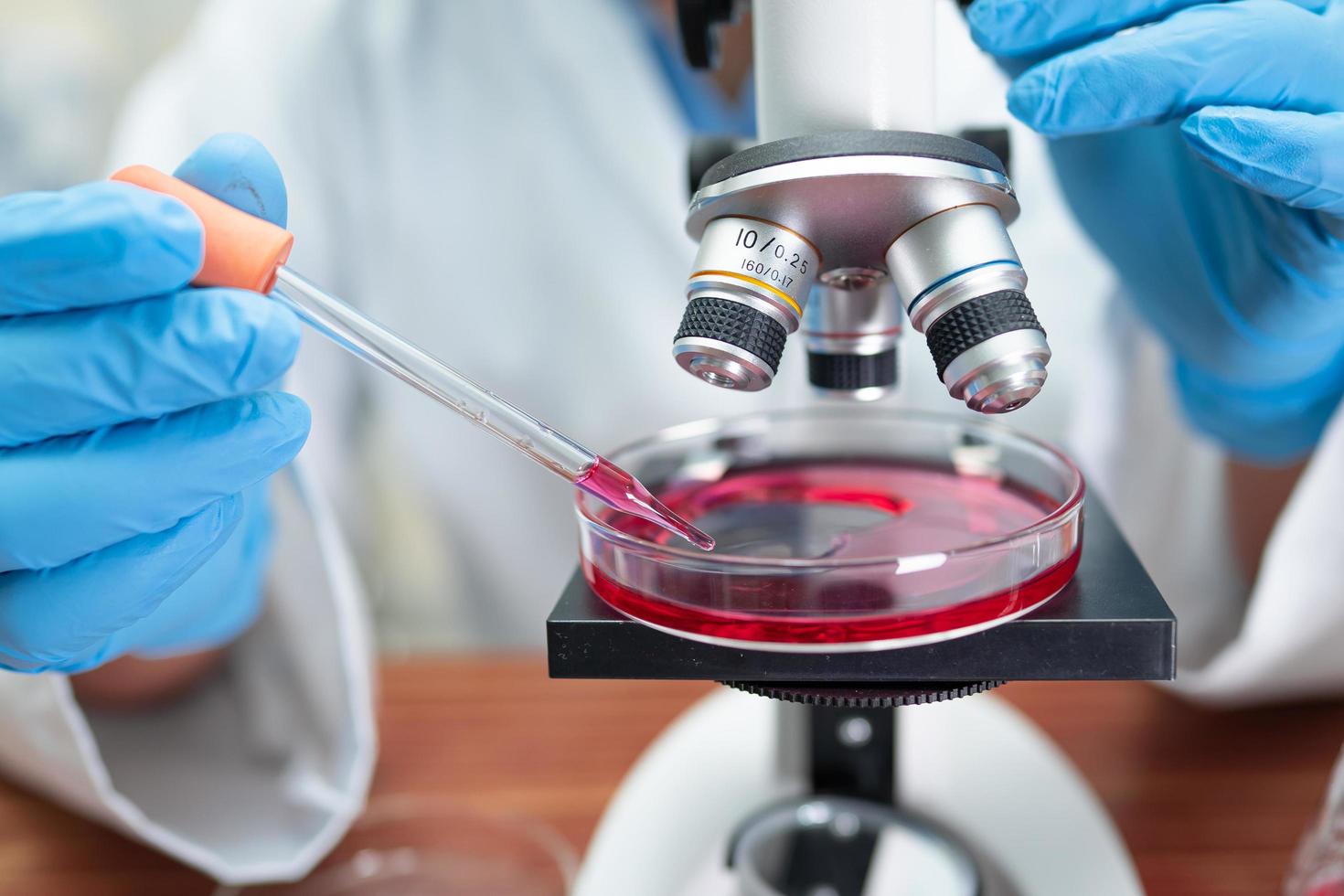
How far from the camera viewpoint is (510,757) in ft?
3.06

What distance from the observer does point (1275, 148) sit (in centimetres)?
60

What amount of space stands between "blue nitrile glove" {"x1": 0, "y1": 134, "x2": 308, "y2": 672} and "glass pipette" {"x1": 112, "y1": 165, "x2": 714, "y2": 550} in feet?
0.06

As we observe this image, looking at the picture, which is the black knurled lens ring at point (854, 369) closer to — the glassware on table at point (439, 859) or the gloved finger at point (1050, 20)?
the gloved finger at point (1050, 20)

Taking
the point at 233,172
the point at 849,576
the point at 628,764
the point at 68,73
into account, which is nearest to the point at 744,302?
the point at 849,576

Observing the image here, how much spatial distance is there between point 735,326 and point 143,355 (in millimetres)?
300

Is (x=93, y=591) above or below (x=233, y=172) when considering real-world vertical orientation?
below

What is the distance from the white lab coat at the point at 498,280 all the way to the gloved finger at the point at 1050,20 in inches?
13.5

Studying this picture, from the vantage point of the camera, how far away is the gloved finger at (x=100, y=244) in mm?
501

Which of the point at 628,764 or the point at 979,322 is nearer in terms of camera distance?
the point at 979,322

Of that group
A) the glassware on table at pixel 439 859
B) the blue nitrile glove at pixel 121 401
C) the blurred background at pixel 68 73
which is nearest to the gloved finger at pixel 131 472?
the blue nitrile glove at pixel 121 401

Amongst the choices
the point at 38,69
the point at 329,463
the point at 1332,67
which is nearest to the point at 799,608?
the point at 1332,67

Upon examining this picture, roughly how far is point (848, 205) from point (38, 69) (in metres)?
2.19

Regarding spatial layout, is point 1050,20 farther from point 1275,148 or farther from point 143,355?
point 143,355

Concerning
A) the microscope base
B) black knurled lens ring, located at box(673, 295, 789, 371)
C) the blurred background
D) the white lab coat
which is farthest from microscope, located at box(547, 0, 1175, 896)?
the blurred background
